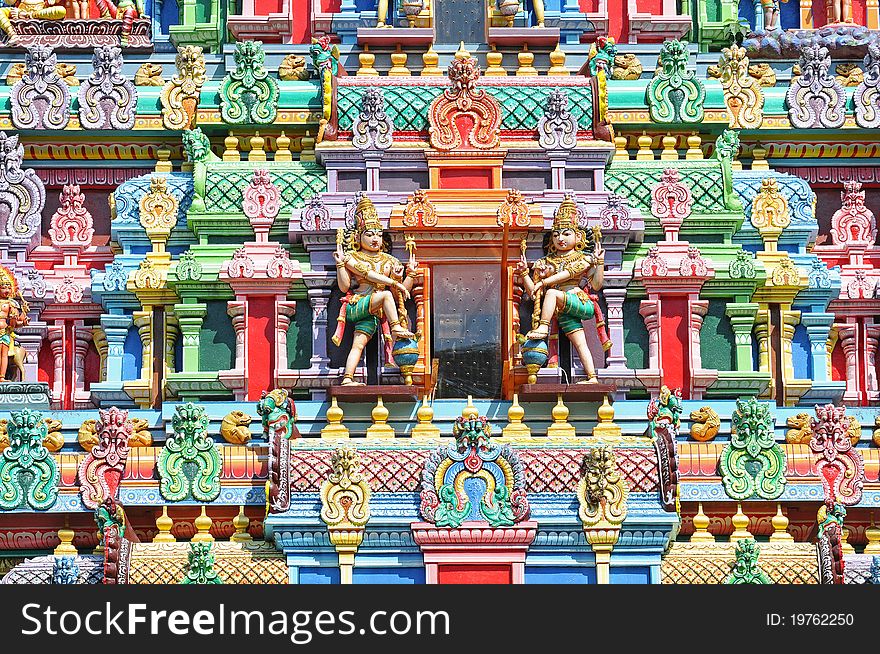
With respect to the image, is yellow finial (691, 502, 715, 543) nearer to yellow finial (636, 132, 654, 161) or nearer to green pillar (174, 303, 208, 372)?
yellow finial (636, 132, 654, 161)

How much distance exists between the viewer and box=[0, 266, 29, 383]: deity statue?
1521 inches

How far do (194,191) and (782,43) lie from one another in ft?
29.9

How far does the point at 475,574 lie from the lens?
116 feet

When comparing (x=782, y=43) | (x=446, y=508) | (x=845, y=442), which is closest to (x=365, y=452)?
(x=446, y=508)

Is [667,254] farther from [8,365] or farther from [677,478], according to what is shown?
[8,365]

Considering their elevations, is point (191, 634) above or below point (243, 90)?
below

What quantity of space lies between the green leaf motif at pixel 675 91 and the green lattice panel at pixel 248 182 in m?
4.84

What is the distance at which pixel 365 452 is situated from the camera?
3634 centimetres

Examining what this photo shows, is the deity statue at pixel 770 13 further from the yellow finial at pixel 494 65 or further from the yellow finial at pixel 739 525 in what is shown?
the yellow finial at pixel 739 525

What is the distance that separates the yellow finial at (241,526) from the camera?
121 feet

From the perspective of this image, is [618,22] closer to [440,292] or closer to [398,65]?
[398,65]

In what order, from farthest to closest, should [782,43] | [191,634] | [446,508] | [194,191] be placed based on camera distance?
[782,43]
[194,191]
[446,508]
[191,634]

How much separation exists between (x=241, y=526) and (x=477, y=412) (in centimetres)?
330

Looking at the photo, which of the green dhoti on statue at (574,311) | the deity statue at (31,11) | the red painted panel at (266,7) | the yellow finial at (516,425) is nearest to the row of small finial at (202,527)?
the yellow finial at (516,425)
